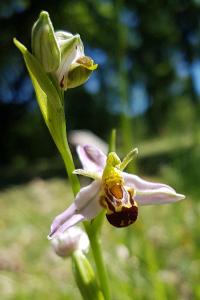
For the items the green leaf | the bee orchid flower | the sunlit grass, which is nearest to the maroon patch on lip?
the bee orchid flower

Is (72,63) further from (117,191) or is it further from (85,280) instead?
(85,280)

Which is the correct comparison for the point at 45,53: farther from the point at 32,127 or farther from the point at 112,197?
the point at 32,127

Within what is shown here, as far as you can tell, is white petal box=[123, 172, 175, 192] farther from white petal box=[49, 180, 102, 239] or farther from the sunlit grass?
the sunlit grass

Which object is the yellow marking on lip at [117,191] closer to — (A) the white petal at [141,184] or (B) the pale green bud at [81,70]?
(A) the white petal at [141,184]

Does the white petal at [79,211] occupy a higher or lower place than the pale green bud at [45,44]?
lower

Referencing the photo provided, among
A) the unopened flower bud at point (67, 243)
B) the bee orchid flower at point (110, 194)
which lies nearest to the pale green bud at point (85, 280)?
the unopened flower bud at point (67, 243)

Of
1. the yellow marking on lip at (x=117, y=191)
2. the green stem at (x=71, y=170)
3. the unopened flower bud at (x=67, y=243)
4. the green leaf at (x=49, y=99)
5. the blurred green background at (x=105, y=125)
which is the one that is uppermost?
the green leaf at (x=49, y=99)

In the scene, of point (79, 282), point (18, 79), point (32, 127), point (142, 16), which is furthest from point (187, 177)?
point (32, 127)

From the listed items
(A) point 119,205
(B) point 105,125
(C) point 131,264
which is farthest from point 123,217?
(B) point 105,125
